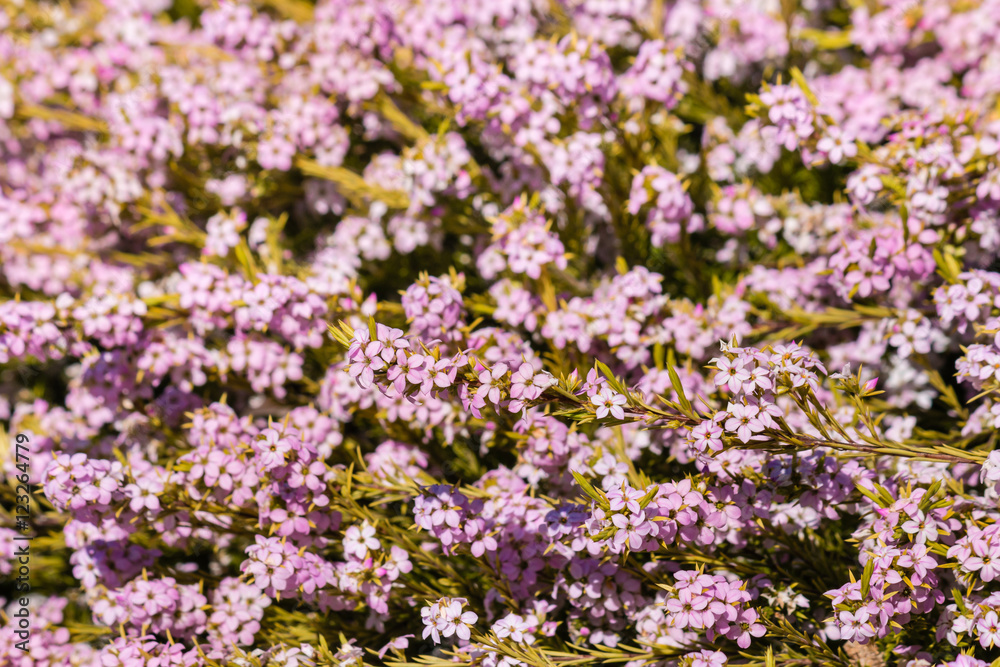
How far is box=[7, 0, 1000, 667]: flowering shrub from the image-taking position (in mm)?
2529

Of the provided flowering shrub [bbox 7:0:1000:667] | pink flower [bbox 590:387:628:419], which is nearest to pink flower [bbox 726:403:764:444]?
flowering shrub [bbox 7:0:1000:667]

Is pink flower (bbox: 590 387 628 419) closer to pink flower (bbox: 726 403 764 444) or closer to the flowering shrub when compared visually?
the flowering shrub

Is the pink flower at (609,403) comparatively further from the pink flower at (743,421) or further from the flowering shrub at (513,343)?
the pink flower at (743,421)

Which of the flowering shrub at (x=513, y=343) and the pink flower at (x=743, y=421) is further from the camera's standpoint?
the flowering shrub at (x=513, y=343)

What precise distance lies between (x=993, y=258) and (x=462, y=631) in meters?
2.70

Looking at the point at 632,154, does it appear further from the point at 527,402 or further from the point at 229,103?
the point at 229,103

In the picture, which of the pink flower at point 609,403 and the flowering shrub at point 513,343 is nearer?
the pink flower at point 609,403

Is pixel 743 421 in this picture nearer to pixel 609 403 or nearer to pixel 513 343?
pixel 609 403

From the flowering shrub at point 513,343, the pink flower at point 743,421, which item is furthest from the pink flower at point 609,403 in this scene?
the pink flower at point 743,421

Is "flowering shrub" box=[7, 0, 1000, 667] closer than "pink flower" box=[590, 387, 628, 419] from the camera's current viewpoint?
No

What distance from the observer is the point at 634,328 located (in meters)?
3.15

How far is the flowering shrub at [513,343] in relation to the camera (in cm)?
253

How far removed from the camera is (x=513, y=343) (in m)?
3.18

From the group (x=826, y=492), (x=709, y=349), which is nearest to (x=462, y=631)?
(x=826, y=492)
